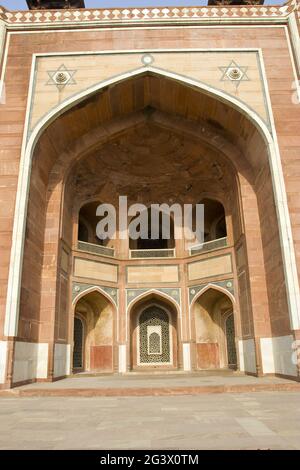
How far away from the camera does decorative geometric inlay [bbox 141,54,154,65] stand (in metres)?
10.5

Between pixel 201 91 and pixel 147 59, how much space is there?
74.4 inches

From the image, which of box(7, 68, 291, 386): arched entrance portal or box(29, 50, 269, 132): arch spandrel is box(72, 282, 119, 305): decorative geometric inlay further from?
box(29, 50, 269, 132): arch spandrel

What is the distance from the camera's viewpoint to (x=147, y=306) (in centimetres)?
1370

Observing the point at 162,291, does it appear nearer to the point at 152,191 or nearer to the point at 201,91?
the point at 152,191

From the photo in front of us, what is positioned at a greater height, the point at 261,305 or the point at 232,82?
the point at 232,82

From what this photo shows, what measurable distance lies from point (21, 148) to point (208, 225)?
8.35 meters

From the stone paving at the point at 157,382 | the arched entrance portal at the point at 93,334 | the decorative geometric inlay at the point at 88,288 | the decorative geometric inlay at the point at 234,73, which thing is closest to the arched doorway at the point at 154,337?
the arched entrance portal at the point at 93,334

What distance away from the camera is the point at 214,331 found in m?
13.0

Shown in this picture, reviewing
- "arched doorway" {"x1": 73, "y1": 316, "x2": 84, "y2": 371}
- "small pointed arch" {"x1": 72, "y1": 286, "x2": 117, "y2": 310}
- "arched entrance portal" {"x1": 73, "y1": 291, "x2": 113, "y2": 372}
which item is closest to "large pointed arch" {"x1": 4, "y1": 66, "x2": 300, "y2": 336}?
"small pointed arch" {"x1": 72, "y1": 286, "x2": 117, "y2": 310}

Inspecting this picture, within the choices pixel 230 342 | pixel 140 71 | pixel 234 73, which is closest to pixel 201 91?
pixel 234 73

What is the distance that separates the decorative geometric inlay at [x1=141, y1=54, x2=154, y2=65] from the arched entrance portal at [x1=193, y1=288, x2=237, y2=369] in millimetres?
7530

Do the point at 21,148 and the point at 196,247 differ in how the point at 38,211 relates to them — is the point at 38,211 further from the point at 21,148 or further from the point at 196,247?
the point at 196,247

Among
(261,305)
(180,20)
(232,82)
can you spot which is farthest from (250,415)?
(180,20)

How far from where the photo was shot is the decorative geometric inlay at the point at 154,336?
13266 mm
